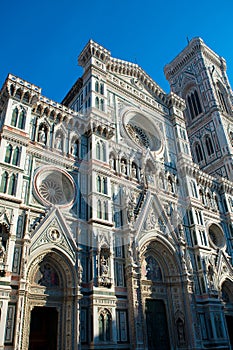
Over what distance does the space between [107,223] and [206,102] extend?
27.0 metres

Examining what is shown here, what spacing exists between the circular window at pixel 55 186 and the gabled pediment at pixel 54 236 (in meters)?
1.08

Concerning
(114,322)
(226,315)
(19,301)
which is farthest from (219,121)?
(19,301)

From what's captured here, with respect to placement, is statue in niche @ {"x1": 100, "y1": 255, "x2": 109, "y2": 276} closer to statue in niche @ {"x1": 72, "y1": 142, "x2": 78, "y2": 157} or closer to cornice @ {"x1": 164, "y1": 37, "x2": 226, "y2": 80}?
statue in niche @ {"x1": 72, "y1": 142, "x2": 78, "y2": 157}

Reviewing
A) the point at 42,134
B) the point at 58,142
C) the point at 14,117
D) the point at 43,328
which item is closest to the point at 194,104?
the point at 58,142

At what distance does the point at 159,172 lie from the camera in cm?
2253

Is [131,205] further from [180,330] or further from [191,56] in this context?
[191,56]

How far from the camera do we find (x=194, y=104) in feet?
132

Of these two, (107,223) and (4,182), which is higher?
(4,182)

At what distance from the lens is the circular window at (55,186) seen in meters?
16.0

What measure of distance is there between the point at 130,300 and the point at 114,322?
1489mm

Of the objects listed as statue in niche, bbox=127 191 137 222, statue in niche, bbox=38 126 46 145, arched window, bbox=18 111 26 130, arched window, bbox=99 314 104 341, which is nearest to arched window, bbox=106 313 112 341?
arched window, bbox=99 314 104 341

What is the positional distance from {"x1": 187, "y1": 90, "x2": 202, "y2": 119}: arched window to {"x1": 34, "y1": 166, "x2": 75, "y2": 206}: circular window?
1044 inches

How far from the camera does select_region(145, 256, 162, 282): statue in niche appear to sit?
18.1 m

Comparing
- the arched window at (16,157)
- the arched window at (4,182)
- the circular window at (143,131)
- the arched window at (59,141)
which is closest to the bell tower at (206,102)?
the circular window at (143,131)
